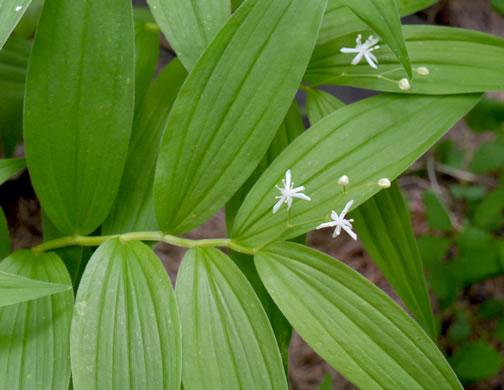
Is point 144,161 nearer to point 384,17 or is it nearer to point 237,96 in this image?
point 237,96

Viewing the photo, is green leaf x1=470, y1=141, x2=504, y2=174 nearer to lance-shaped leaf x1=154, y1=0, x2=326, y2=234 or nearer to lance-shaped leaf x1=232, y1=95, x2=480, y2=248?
lance-shaped leaf x1=232, y1=95, x2=480, y2=248

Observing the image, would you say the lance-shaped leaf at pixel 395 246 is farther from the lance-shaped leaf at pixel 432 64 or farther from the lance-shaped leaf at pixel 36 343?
the lance-shaped leaf at pixel 36 343

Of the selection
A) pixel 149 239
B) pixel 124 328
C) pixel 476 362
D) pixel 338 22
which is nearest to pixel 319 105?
pixel 338 22

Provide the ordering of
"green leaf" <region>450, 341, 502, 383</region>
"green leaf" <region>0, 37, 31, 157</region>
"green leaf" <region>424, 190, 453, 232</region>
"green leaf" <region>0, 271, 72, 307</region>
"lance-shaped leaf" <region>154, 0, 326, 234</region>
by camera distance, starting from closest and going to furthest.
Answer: "green leaf" <region>0, 271, 72, 307</region>, "lance-shaped leaf" <region>154, 0, 326, 234</region>, "green leaf" <region>0, 37, 31, 157</region>, "green leaf" <region>450, 341, 502, 383</region>, "green leaf" <region>424, 190, 453, 232</region>

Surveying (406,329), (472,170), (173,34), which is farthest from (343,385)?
(173,34)

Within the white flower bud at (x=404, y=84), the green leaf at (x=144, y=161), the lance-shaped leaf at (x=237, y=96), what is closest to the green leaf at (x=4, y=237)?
the green leaf at (x=144, y=161)

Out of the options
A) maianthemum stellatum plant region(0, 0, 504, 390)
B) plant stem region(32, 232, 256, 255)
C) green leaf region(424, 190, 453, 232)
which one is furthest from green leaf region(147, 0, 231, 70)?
green leaf region(424, 190, 453, 232)
